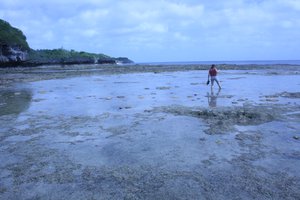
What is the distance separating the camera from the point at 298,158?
307 inches

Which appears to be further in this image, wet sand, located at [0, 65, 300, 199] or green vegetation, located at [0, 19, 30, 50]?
green vegetation, located at [0, 19, 30, 50]

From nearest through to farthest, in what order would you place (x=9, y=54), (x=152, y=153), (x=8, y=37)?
(x=152, y=153)
(x=9, y=54)
(x=8, y=37)

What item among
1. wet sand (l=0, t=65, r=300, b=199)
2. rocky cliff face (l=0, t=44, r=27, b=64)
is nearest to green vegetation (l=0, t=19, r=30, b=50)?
rocky cliff face (l=0, t=44, r=27, b=64)

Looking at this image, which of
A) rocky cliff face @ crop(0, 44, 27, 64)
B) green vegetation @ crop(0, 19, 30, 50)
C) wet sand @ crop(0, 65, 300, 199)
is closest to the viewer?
wet sand @ crop(0, 65, 300, 199)

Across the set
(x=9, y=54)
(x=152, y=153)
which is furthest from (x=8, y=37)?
(x=152, y=153)

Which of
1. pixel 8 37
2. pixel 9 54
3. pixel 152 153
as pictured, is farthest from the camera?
pixel 8 37

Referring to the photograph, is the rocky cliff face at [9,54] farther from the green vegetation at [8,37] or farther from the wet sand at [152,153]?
the wet sand at [152,153]

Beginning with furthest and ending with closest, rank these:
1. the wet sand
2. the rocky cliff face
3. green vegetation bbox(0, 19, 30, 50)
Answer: green vegetation bbox(0, 19, 30, 50) → the rocky cliff face → the wet sand

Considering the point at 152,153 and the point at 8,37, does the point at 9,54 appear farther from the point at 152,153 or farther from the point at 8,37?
the point at 152,153

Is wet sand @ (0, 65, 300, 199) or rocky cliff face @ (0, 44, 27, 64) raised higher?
rocky cliff face @ (0, 44, 27, 64)

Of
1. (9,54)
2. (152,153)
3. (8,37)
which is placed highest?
(8,37)

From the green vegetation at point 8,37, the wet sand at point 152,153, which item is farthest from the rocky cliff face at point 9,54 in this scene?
the wet sand at point 152,153

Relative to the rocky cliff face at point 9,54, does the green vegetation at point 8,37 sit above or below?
above

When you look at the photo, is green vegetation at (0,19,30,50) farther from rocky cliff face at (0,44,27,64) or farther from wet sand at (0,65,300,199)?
wet sand at (0,65,300,199)
